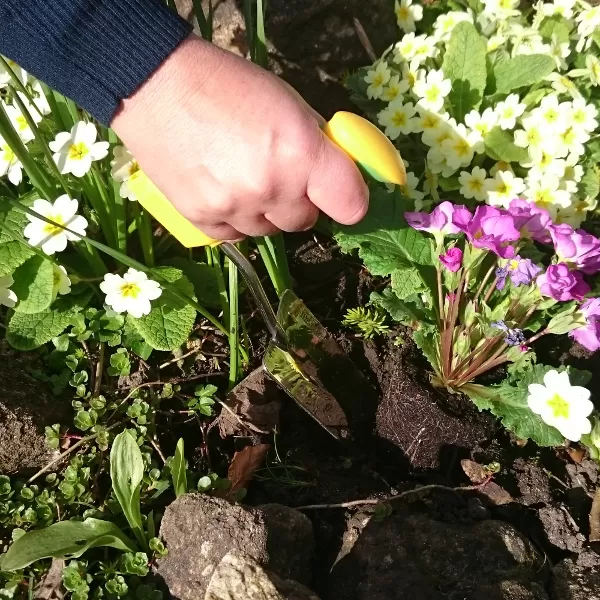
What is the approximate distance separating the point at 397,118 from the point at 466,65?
26 centimetres

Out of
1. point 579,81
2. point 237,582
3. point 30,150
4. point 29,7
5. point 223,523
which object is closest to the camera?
point 29,7

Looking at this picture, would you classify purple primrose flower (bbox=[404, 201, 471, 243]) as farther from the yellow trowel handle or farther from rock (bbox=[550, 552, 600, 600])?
rock (bbox=[550, 552, 600, 600])

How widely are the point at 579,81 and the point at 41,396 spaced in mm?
1717

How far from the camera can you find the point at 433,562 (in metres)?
1.32

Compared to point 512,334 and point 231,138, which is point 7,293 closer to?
point 231,138

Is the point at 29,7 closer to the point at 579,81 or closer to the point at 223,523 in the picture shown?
the point at 223,523

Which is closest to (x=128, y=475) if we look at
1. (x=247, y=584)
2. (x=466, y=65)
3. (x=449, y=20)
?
(x=247, y=584)

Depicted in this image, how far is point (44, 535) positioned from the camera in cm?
127

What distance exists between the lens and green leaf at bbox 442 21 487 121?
1.84 metres

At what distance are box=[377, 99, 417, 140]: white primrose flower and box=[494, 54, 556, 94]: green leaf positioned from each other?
0.28 metres

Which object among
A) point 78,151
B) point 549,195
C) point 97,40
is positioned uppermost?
point 97,40

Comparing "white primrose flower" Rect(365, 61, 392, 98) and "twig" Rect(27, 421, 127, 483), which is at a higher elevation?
"white primrose flower" Rect(365, 61, 392, 98)

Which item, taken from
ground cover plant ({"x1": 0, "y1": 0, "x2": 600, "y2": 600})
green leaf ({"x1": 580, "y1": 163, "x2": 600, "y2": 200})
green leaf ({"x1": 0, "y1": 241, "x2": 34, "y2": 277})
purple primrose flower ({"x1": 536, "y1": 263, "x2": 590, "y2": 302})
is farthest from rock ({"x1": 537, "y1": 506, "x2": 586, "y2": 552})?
green leaf ({"x1": 0, "y1": 241, "x2": 34, "y2": 277})

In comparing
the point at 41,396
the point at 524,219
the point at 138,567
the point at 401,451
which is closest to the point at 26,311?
the point at 41,396
